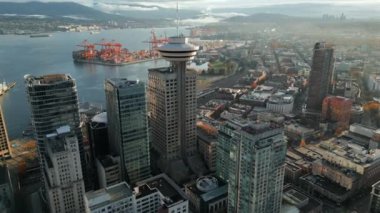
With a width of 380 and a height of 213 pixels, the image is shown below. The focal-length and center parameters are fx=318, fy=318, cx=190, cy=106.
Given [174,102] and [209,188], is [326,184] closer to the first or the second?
[209,188]

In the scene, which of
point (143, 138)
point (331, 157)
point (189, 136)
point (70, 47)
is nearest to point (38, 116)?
point (143, 138)

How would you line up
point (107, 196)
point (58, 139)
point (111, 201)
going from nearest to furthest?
point (111, 201), point (107, 196), point (58, 139)

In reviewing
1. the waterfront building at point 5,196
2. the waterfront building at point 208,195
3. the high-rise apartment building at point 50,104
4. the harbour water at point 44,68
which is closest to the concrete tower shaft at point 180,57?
the waterfront building at point 208,195

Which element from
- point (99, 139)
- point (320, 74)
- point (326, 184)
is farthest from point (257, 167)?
point (320, 74)

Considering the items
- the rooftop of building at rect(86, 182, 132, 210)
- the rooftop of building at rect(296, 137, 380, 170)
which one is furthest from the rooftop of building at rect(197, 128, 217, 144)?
the rooftop of building at rect(86, 182, 132, 210)

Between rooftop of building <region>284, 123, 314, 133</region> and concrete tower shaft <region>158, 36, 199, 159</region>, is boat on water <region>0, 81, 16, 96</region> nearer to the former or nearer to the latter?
concrete tower shaft <region>158, 36, 199, 159</region>

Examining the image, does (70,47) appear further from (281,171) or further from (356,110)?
(281,171)
